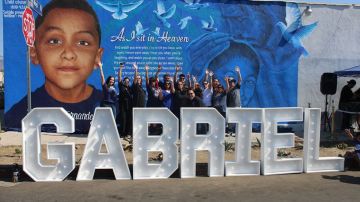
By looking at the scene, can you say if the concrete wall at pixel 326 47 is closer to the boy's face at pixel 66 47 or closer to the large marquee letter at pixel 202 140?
the boy's face at pixel 66 47

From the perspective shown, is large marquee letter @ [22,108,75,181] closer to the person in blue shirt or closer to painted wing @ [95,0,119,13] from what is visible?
the person in blue shirt

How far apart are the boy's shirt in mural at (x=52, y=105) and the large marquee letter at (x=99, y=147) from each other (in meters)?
5.65

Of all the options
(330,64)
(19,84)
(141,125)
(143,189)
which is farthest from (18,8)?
(330,64)

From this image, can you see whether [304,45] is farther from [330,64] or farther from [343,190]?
[343,190]

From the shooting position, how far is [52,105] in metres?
13.3

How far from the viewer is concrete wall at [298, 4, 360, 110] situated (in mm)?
14156

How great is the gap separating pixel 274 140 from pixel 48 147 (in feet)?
12.6

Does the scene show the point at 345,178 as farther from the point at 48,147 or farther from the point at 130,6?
the point at 130,6

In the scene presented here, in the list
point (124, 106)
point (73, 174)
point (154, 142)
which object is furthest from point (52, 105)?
point (154, 142)

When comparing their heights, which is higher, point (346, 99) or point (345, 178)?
point (346, 99)

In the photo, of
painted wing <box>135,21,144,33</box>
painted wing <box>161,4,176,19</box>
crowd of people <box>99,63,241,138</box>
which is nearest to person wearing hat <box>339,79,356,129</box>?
crowd of people <box>99,63,241,138</box>

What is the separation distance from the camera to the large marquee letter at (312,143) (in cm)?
840

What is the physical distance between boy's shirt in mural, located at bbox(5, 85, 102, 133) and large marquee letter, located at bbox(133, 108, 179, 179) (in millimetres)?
5756

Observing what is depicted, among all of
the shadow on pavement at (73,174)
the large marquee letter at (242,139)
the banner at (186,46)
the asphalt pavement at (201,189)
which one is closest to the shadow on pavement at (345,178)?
the asphalt pavement at (201,189)
